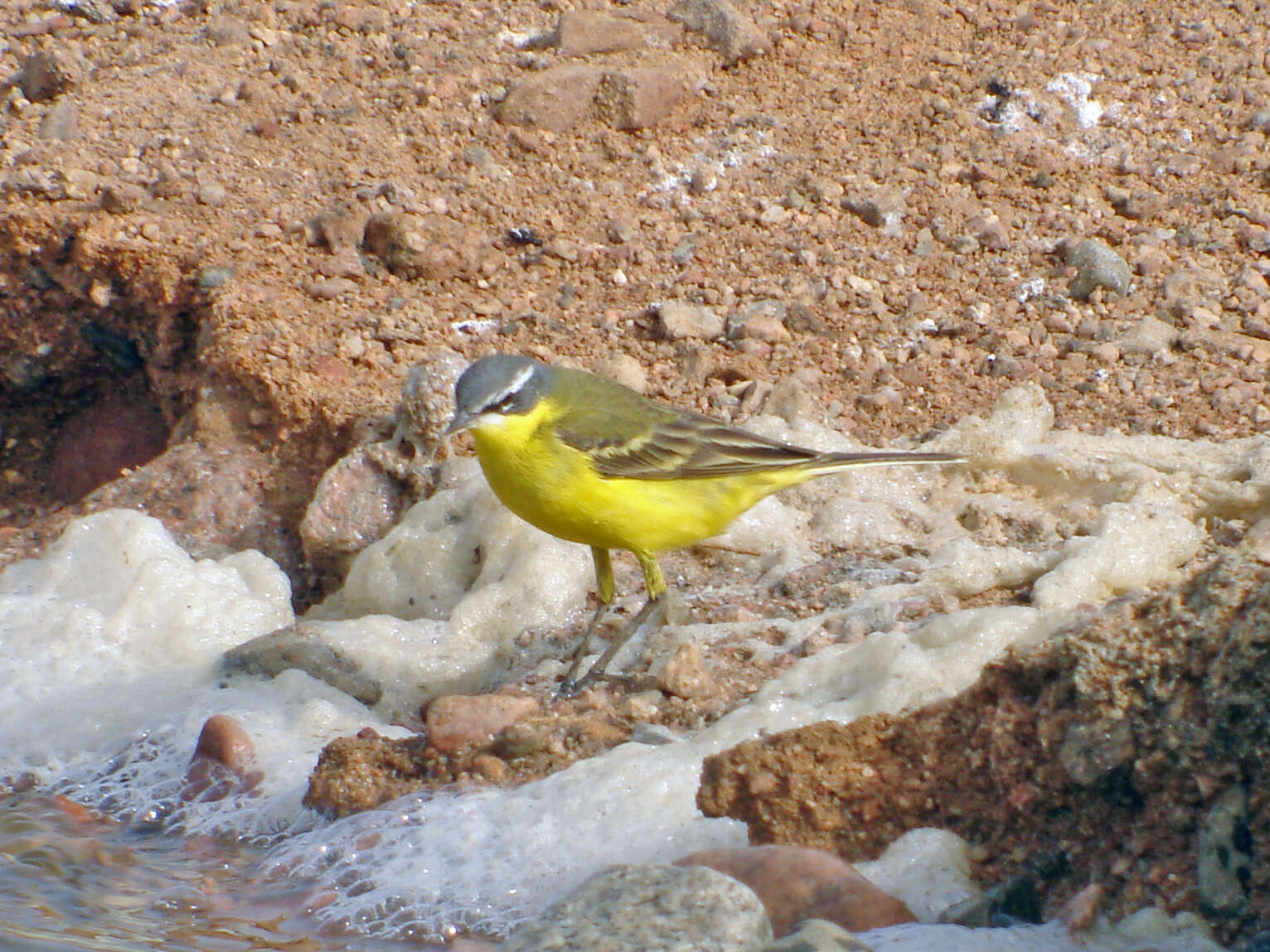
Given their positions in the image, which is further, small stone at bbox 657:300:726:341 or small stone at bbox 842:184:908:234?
small stone at bbox 842:184:908:234

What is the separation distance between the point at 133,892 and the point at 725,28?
6.40m

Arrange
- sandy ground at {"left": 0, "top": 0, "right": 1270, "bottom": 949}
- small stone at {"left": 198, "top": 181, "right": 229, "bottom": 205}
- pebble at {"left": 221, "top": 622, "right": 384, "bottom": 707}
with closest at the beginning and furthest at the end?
pebble at {"left": 221, "top": 622, "right": 384, "bottom": 707} < sandy ground at {"left": 0, "top": 0, "right": 1270, "bottom": 949} < small stone at {"left": 198, "top": 181, "right": 229, "bottom": 205}

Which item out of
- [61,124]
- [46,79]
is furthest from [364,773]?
[46,79]

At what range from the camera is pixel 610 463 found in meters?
5.68

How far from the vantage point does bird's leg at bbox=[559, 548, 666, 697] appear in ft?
17.5

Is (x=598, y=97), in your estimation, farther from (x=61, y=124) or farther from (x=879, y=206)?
(x=61, y=124)

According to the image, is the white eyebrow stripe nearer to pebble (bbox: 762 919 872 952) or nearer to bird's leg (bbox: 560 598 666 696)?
Answer: bird's leg (bbox: 560 598 666 696)

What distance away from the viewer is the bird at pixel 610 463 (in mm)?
5418

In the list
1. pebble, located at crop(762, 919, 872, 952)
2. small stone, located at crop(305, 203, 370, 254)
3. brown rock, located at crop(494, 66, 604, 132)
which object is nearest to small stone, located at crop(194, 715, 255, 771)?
pebble, located at crop(762, 919, 872, 952)

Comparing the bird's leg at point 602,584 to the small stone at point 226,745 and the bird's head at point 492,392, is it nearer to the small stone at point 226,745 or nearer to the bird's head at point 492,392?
the bird's head at point 492,392

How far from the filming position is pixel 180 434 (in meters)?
7.48

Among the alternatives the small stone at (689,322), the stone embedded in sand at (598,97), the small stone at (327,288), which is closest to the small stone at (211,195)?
the small stone at (327,288)

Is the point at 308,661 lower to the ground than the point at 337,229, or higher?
lower

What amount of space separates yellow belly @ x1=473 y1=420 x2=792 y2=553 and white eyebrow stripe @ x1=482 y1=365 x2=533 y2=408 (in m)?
0.10
